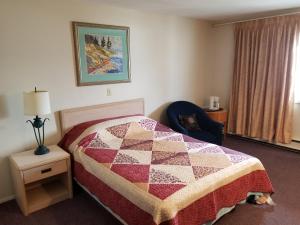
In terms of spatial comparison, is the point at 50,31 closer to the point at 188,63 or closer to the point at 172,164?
the point at 172,164

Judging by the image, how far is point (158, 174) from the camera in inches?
77.9

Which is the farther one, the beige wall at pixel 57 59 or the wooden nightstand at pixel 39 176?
the beige wall at pixel 57 59

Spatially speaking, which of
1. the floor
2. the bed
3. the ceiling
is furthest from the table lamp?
the ceiling

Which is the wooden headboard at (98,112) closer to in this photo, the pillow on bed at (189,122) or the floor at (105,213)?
the pillow on bed at (189,122)

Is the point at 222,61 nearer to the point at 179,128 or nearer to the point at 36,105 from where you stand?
the point at 179,128

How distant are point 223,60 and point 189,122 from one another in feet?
5.25

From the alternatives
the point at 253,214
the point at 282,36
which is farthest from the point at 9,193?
the point at 282,36

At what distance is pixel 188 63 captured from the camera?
4.20 meters

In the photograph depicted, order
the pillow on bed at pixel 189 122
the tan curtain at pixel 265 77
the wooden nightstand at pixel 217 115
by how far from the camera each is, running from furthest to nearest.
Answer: the wooden nightstand at pixel 217 115
the pillow on bed at pixel 189 122
the tan curtain at pixel 265 77

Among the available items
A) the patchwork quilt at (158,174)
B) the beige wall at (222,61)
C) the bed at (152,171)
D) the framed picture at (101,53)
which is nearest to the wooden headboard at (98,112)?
the bed at (152,171)

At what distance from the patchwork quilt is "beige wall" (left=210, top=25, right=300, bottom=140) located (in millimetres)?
2123

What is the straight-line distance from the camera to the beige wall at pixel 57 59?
95.9 inches

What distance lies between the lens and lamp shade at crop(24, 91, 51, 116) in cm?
231

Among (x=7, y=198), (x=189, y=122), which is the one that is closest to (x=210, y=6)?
(x=189, y=122)
